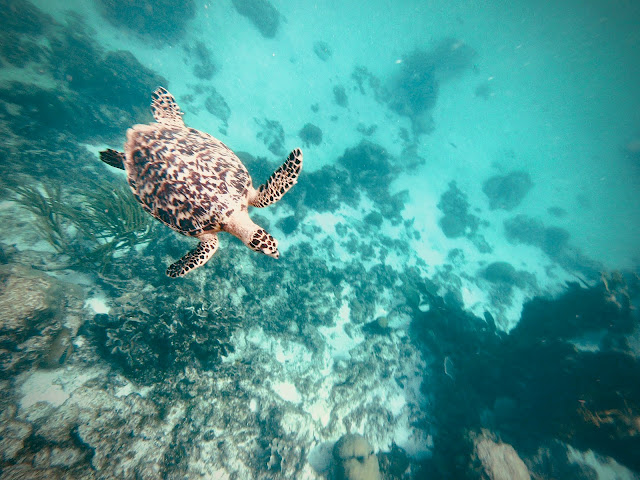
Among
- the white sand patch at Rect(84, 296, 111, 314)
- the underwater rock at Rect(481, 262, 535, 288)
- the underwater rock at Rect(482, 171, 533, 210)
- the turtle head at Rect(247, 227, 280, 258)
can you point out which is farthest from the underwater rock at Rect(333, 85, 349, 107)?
the white sand patch at Rect(84, 296, 111, 314)

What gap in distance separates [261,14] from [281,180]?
33.6 meters

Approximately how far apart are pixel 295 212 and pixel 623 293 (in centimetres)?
1593

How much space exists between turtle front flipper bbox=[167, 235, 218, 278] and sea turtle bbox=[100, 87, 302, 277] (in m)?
0.02

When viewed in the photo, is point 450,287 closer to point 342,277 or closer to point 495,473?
point 342,277

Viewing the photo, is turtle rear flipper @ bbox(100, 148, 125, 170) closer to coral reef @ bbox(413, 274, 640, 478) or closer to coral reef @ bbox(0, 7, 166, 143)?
coral reef @ bbox(0, 7, 166, 143)

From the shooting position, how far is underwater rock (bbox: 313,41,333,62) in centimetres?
2928

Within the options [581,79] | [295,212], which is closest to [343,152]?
[295,212]

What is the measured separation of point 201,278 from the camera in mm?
6637

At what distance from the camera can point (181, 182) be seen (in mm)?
3705

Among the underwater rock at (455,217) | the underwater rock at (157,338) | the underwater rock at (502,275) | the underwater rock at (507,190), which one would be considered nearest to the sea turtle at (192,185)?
the underwater rock at (157,338)

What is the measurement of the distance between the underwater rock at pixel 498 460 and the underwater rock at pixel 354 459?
2.89m

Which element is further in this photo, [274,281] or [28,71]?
[28,71]

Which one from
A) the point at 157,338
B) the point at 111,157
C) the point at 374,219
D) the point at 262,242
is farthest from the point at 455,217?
the point at 111,157

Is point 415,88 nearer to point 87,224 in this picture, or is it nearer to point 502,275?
point 502,275
